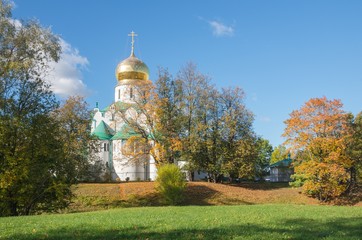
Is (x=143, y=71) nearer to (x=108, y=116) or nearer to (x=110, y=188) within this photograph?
(x=108, y=116)

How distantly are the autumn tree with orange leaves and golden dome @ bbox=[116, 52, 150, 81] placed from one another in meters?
21.8

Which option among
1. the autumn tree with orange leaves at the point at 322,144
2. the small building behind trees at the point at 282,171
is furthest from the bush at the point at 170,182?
the small building behind trees at the point at 282,171

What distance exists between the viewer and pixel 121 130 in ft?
134

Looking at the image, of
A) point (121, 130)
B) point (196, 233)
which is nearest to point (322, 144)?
point (121, 130)

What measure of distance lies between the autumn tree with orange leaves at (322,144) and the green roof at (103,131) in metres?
22.9

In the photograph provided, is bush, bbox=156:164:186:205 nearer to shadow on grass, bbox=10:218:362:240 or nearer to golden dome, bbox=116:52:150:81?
shadow on grass, bbox=10:218:362:240

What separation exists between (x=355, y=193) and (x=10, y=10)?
31.9 meters

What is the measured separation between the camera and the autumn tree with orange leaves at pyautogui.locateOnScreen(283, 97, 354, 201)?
101 feet

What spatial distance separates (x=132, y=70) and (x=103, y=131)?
873 centimetres

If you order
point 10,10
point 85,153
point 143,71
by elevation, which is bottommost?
point 85,153

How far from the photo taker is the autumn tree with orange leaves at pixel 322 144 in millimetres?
30641

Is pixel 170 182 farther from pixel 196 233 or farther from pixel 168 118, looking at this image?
pixel 196 233

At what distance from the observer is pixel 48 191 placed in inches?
830

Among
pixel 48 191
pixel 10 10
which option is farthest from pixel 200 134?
pixel 10 10
